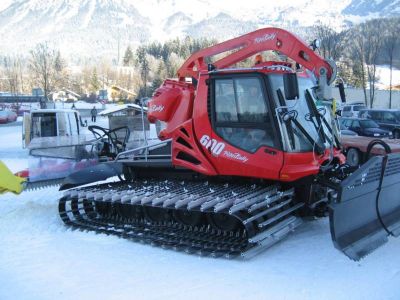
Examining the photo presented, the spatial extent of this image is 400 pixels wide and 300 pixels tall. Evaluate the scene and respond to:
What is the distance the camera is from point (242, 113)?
7.11 metres

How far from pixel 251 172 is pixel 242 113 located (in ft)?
2.72

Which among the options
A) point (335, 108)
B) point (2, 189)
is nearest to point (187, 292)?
point (335, 108)

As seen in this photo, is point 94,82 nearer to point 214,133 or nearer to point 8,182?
point 8,182

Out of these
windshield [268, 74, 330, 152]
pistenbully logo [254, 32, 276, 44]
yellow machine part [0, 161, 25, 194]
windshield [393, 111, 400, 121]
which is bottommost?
windshield [393, 111, 400, 121]

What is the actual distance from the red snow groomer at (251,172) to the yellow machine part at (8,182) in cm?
97

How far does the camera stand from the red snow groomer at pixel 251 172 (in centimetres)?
645

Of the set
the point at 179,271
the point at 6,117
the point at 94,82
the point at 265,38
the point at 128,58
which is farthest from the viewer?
the point at 128,58

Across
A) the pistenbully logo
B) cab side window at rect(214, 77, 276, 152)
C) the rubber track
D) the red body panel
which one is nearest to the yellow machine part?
the rubber track

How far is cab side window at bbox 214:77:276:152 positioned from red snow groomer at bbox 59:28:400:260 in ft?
0.05

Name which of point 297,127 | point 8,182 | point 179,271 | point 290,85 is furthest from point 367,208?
point 8,182

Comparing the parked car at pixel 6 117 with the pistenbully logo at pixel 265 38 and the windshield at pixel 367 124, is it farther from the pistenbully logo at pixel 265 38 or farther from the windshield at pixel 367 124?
the pistenbully logo at pixel 265 38

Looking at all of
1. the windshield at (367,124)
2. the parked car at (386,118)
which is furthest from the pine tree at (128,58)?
the windshield at (367,124)

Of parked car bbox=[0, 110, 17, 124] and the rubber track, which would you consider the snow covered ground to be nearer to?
the rubber track

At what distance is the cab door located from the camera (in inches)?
269
